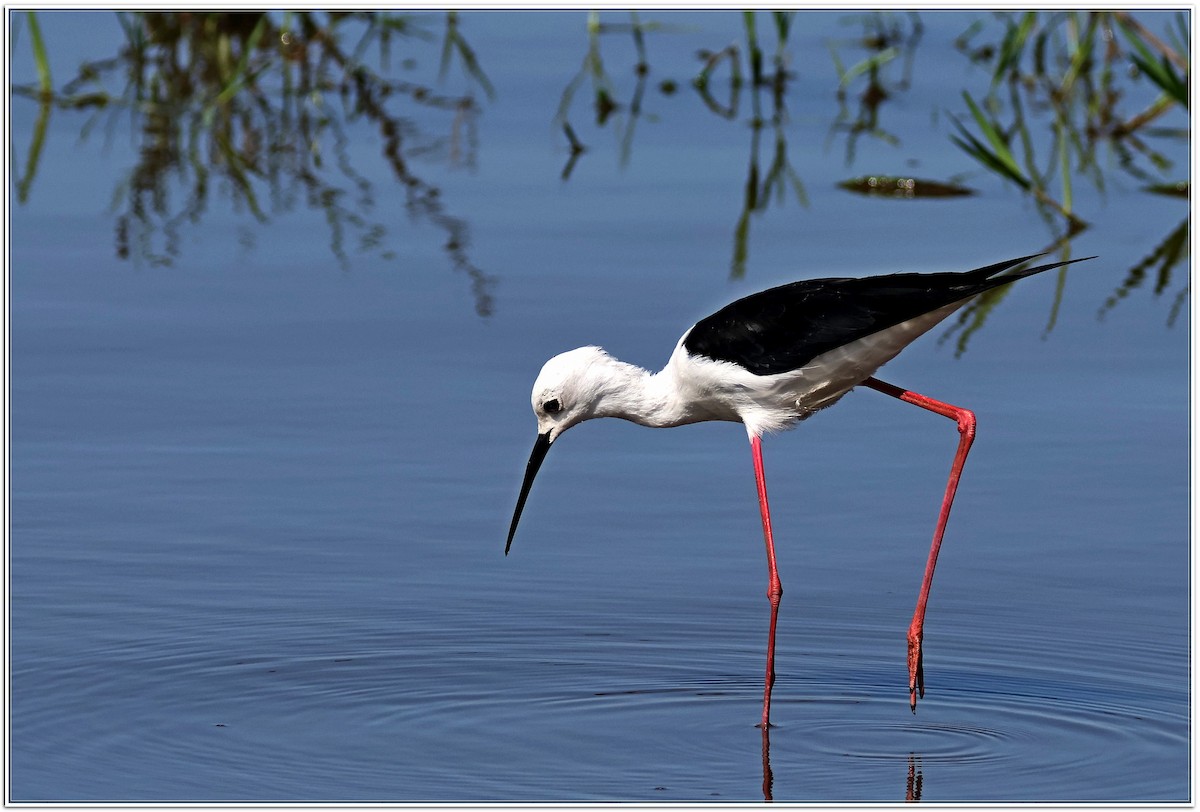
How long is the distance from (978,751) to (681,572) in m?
1.40

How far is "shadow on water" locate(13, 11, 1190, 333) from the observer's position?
34.9 feet

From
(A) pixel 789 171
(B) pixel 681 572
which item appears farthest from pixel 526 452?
(A) pixel 789 171

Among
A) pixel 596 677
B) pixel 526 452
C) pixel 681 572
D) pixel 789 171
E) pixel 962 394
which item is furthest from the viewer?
pixel 789 171

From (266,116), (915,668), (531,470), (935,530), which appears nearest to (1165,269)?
(935,530)

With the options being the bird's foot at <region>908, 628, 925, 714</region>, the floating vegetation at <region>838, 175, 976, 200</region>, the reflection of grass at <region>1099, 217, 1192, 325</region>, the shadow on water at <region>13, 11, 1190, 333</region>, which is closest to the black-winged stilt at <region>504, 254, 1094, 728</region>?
the bird's foot at <region>908, 628, 925, 714</region>

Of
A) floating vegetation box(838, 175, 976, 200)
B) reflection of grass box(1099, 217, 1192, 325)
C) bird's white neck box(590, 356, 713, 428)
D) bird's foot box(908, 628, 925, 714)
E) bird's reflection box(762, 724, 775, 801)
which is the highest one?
floating vegetation box(838, 175, 976, 200)

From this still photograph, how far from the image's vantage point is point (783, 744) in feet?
18.8

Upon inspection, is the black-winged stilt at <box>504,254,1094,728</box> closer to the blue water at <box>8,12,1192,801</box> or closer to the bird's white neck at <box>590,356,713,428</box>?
the bird's white neck at <box>590,356,713,428</box>

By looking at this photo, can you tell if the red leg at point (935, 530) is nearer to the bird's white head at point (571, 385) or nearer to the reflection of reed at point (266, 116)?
the bird's white head at point (571, 385)

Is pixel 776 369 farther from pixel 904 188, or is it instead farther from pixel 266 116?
pixel 266 116

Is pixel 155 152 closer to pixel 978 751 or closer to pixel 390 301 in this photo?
pixel 390 301

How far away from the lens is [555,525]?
23.4 ft

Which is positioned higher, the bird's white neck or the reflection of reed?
the reflection of reed

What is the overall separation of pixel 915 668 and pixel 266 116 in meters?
7.49
